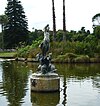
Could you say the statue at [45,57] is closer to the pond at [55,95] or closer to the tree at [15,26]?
the pond at [55,95]

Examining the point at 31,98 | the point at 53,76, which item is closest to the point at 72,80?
the point at 53,76

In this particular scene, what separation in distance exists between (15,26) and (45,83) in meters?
70.4

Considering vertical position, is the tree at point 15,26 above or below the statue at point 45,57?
above

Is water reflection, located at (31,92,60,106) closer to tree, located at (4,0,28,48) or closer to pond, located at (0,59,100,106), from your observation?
pond, located at (0,59,100,106)

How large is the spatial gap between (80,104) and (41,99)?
79.6 inches

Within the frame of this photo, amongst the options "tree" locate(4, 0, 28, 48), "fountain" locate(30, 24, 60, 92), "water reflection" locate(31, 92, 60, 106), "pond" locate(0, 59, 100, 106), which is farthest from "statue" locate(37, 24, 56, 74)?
"tree" locate(4, 0, 28, 48)

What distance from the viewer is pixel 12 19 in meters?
87.3

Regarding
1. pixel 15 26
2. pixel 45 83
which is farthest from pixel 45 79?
pixel 15 26

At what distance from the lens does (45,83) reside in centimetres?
1666

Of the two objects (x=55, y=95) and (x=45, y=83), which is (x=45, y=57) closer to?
(x=45, y=83)

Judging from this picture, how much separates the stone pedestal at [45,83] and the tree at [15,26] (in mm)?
68275

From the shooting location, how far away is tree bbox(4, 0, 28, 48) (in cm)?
8531

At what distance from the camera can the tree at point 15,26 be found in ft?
280

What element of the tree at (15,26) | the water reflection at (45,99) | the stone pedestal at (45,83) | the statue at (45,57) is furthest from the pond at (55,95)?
the tree at (15,26)
